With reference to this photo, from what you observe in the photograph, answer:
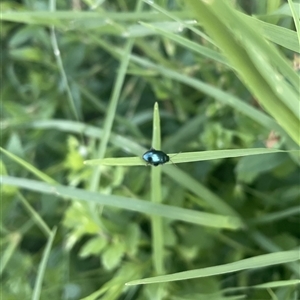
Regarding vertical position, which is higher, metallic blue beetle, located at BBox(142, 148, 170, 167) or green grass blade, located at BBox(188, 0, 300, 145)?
metallic blue beetle, located at BBox(142, 148, 170, 167)

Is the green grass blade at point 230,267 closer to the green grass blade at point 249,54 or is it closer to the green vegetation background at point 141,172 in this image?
the green vegetation background at point 141,172

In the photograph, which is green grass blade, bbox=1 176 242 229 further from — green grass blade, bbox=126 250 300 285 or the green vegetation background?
green grass blade, bbox=126 250 300 285

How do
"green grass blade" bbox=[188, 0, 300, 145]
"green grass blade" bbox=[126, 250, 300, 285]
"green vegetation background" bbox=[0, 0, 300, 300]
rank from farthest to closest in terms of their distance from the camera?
1. "green vegetation background" bbox=[0, 0, 300, 300]
2. "green grass blade" bbox=[126, 250, 300, 285]
3. "green grass blade" bbox=[188, 0, 300, 145]

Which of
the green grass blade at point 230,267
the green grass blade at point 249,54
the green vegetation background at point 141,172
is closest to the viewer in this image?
the green grass blade at point 249,54

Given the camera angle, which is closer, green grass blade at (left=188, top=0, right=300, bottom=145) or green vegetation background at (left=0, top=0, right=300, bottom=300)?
green grass blade at (left=188, top=0, right=300, bottom=145)

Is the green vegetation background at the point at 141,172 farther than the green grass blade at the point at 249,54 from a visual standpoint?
Yes

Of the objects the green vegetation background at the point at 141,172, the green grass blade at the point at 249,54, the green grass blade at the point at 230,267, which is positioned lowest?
the green grass blade at the point at 230,267

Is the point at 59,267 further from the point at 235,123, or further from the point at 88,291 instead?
the point at 235,123

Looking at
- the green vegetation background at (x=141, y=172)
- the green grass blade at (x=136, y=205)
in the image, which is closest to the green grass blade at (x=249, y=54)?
the green vegetation background at (x=141, y=172)

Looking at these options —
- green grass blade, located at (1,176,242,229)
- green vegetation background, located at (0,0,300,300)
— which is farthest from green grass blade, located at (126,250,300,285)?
green grass blade, located at (1,176,242,229)

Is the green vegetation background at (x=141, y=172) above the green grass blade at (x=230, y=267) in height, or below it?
above
